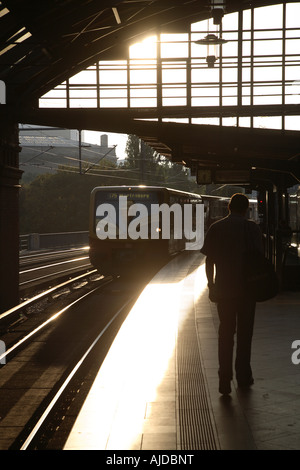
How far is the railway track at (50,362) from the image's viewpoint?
7918 mm

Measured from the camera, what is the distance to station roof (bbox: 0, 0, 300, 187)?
14070 mm

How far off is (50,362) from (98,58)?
11098 millimetres

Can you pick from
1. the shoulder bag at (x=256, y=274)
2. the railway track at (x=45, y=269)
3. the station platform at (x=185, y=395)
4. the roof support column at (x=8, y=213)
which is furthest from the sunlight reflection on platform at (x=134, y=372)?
the railway track at (x=45, y=269)

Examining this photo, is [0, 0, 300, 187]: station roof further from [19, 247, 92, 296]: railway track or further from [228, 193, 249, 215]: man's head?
[228, 193, 249, 215]: man's head

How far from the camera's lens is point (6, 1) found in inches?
460

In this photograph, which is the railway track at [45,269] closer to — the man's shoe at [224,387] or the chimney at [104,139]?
the man's shoe at [224,387]

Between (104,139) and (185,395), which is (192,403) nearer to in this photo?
(185,395)

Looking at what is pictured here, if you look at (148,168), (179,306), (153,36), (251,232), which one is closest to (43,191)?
(148,168)

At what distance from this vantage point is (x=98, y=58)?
20938mm

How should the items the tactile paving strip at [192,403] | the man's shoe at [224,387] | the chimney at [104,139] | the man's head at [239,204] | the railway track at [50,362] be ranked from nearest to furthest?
the tactile paving strip at [192,403], the man's shoe at [224,387], the man's head at [239,204], the railway track at [50,362], the chimney at [104,139]

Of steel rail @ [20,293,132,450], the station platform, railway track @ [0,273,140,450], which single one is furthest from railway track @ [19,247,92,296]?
the station platform

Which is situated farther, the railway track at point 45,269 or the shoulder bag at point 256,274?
the railway track at point 45,269

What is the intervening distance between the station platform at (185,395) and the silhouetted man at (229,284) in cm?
37
